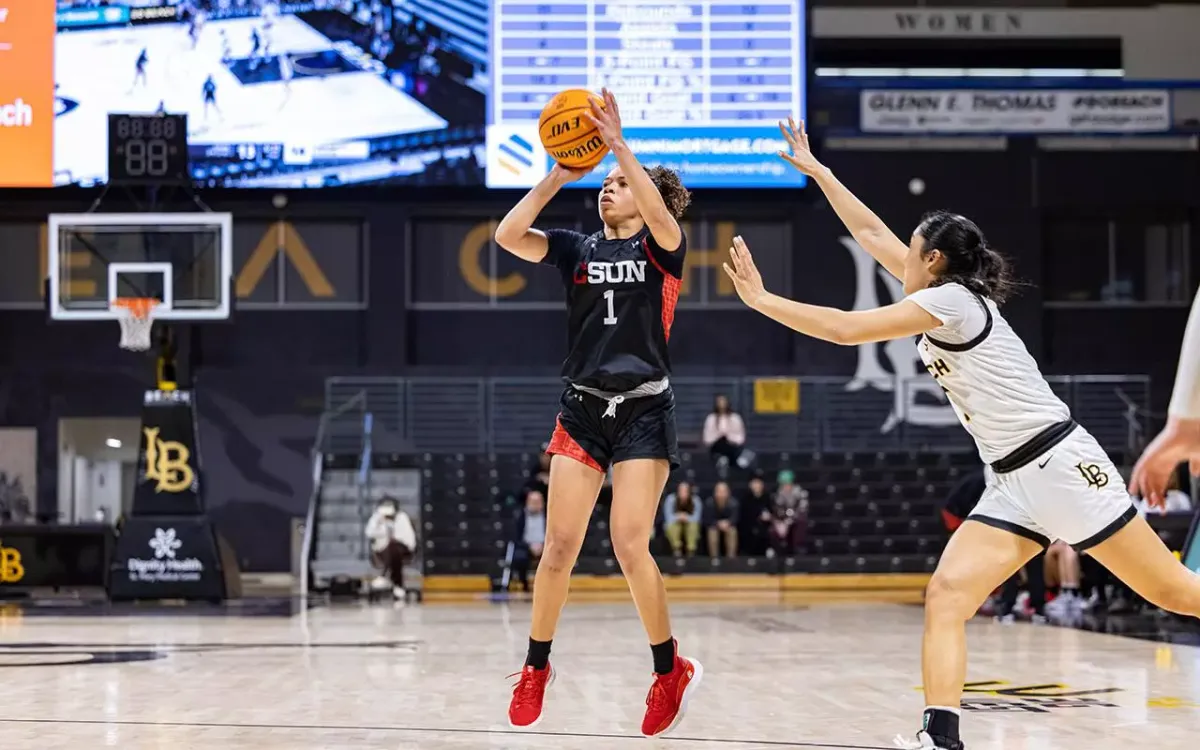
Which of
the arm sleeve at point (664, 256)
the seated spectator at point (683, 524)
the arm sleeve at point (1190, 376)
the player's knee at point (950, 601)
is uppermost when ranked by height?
the arm sleeve at point (664, 256)

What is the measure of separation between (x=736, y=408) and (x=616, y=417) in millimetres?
16862

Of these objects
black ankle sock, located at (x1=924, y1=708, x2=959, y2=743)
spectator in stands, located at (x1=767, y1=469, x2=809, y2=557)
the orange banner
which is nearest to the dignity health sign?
spectator in stands, located at (x1=767, y1=469, x2=809, y2=557)

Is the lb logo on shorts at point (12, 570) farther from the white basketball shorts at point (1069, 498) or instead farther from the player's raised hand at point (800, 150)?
the white basketball shorts at point (1069, 498)

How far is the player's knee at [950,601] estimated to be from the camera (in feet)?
14.3

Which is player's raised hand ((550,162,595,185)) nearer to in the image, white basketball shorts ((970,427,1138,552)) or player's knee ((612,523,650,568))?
player's knee ((612,523,650,568))

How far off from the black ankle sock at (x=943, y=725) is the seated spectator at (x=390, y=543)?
44.0 feet

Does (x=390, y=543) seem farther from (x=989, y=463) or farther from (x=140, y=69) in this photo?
(x=989, y=463)

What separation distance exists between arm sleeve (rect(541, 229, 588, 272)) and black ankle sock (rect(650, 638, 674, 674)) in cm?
149

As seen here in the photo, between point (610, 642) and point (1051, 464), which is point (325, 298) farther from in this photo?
point (1051, 464)

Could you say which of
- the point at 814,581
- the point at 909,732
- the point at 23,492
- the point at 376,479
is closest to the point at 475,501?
the point at 376,479

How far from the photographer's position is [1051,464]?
436 cm

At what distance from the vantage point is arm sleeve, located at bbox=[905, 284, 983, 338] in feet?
14.4

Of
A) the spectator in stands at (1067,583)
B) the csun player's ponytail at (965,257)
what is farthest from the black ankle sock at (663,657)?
the spectator in stands at (1067,583)

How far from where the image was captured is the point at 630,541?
206 inches
